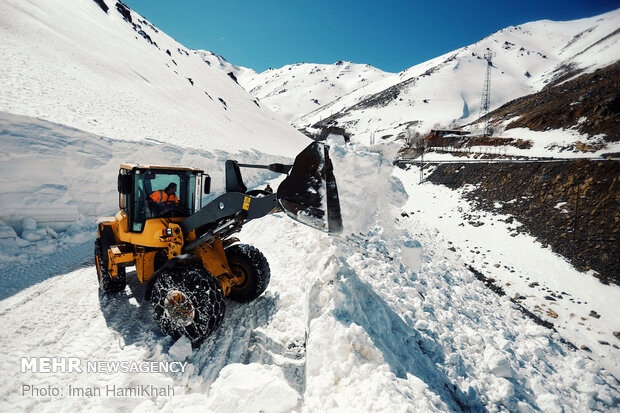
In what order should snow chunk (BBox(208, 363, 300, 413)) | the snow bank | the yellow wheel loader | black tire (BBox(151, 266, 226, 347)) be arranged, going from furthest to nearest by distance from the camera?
the snow bank, black tire (BBox(151, 266, 226, 347)), the yellow wheel loader, snow chunk (BBox(208, 363, 300, 413))

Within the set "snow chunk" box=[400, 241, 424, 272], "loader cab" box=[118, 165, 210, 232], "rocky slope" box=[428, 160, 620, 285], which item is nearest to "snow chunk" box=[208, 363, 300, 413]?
"snow chunk" box=[400, 241, 424, 272]

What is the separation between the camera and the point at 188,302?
3.32 m

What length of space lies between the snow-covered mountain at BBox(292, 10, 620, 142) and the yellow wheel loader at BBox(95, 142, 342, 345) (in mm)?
61198

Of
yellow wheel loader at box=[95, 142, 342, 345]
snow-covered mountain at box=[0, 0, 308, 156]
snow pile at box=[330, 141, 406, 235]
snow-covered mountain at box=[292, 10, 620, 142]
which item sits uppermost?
snow-covered mountain at box=[292, 10, 620, 142]

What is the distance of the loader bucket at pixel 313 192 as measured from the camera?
2.75 m

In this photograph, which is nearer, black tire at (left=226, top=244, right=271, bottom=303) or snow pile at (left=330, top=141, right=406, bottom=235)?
snow pile at (left=330, top=141, right=406, bottom=235)

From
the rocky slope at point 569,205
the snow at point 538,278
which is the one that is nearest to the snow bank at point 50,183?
the snow at point 538,278

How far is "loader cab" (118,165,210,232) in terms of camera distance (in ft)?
12.9

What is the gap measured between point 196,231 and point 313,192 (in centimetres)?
220

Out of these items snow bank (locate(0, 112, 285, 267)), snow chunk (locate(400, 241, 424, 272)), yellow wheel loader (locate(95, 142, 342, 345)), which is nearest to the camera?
yellow wheel loader (locate(95, 142, 342, 345))

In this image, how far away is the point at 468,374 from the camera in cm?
346

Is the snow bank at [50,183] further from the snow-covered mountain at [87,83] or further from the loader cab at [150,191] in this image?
the loader cab at [150,191]

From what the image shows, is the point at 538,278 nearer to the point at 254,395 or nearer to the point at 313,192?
the point at 313,192

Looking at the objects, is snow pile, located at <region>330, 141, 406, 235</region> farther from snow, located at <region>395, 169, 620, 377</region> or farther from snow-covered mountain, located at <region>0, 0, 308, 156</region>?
snow-covered mountain, located at <region>0, 0, 308, 156</region>
